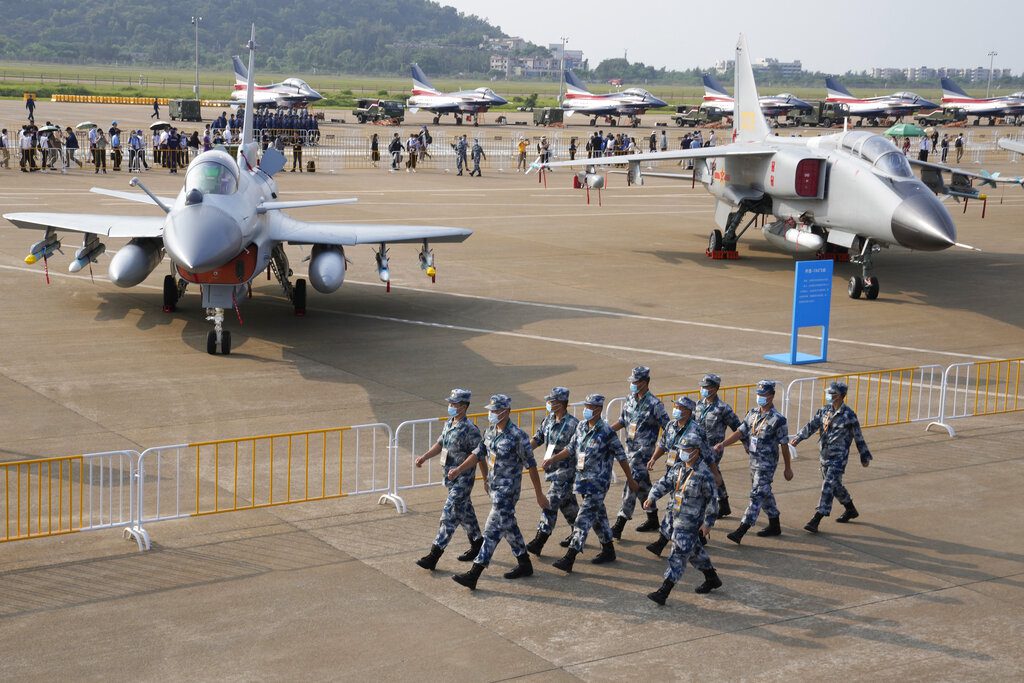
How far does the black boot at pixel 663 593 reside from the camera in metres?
9.66

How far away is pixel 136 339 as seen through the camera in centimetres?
1902

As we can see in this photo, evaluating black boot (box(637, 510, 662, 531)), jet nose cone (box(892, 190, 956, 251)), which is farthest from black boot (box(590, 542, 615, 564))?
jet nose cone (box(892, 190, 956, 251))

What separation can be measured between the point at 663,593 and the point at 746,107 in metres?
23.6

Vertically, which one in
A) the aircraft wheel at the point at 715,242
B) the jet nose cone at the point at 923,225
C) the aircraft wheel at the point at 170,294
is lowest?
the aircraft wheel at the point at 170,294

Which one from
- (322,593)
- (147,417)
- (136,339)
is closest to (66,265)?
(136,339)

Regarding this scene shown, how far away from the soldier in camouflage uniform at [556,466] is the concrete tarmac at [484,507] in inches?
12.9

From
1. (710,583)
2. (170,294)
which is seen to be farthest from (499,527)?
(170,294)

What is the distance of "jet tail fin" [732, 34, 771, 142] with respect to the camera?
101 feet

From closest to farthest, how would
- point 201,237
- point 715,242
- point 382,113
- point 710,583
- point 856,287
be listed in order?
point 710,583
point 201,237
point 856,287
point 715,242
point 382,113


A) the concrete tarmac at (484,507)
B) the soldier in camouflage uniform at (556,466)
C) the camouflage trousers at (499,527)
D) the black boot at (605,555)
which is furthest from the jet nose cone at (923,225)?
the camouflage trousers at (499,527)

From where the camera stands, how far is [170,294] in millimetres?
20828

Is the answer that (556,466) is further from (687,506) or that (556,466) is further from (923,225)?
(923,225)

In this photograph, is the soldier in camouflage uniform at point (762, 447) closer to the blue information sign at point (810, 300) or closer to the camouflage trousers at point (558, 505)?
the camouflage trousers at point (558, 505)

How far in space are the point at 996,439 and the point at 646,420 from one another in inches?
245
